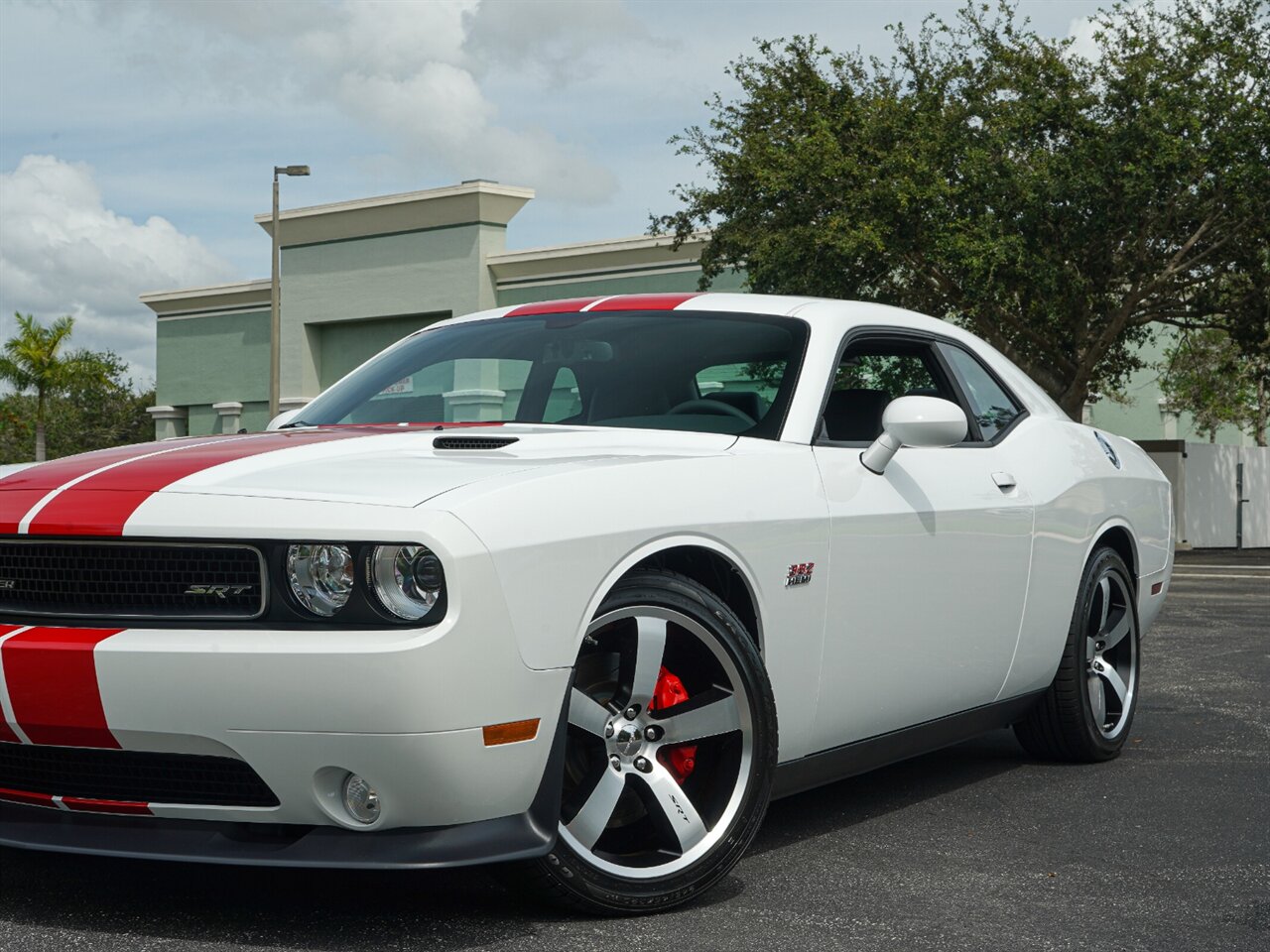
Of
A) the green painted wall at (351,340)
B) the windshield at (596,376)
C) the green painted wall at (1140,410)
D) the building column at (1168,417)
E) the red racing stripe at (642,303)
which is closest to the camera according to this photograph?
the windshield at (596,376)

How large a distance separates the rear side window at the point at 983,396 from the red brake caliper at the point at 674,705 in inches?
77.5

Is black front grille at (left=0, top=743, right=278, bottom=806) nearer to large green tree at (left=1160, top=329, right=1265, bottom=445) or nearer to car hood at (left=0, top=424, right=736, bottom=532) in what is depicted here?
car hood at (left=0, top=424, right=736, bottom=532)

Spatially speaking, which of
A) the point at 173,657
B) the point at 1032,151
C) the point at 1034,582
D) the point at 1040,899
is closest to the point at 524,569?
the point at 173,657

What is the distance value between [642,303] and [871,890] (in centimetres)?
195

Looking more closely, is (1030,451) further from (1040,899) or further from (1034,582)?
(1040,899)

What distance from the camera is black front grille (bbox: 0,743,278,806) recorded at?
3410 millimetres

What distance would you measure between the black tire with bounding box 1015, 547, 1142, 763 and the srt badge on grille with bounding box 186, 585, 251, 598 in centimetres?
336

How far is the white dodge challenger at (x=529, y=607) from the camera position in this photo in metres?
3.27

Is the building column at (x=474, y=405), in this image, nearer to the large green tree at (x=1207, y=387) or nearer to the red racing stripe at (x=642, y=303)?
the red racing stripe at (x=642, y=303)

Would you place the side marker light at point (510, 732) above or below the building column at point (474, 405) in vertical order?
below

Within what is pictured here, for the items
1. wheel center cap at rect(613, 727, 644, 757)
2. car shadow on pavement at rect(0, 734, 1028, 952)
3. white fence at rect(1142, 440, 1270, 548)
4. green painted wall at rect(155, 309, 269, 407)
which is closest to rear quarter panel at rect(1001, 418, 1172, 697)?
car shadow on pavement at rect(0, 734, 1028, 952)

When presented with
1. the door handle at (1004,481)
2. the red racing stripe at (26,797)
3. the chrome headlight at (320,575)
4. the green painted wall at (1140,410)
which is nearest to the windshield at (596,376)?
the door handle at (1004,481)

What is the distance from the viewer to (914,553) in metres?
4.64

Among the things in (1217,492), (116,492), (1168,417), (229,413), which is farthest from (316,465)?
(1168,417)
